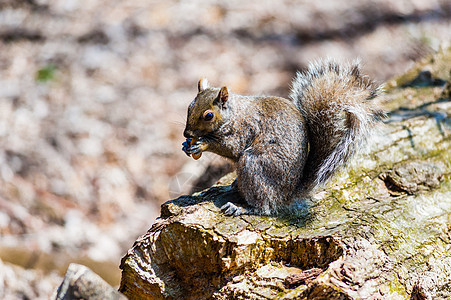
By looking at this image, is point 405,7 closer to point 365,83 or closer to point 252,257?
point 365,83

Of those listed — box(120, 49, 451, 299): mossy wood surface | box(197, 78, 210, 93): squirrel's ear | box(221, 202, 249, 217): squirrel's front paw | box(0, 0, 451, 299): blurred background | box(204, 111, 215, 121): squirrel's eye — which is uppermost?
box(0, 0, 451, 299): blurred background

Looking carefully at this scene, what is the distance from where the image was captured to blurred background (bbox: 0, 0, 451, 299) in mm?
3432

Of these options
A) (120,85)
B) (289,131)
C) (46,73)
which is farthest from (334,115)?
(46,73)

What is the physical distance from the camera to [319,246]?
1.75 metres

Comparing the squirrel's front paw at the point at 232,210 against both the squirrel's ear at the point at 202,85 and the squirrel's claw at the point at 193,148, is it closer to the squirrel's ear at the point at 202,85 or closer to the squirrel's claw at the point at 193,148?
the squirrel's claw at the point at 193,148

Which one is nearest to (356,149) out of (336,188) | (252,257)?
(336,188)

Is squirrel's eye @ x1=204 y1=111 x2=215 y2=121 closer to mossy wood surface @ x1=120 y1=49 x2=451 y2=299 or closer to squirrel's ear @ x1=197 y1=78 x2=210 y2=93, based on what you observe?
squirrel's ear @ x1=197 y1=78 x2=210 y2=93

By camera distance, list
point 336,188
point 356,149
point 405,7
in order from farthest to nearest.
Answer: point 405,7 < point 336,188 < point 356,149

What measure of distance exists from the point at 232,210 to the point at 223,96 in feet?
1.93

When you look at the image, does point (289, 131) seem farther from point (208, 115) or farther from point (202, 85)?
point (202, 85)

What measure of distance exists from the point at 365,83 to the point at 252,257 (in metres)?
0.99

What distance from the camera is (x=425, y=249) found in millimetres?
1880

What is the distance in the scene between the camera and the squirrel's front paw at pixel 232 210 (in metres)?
2.00

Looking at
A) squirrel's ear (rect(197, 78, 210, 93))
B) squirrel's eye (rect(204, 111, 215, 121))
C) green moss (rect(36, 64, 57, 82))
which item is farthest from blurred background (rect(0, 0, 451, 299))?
squirrel's eye (rect(204, 111, 215, 121))
